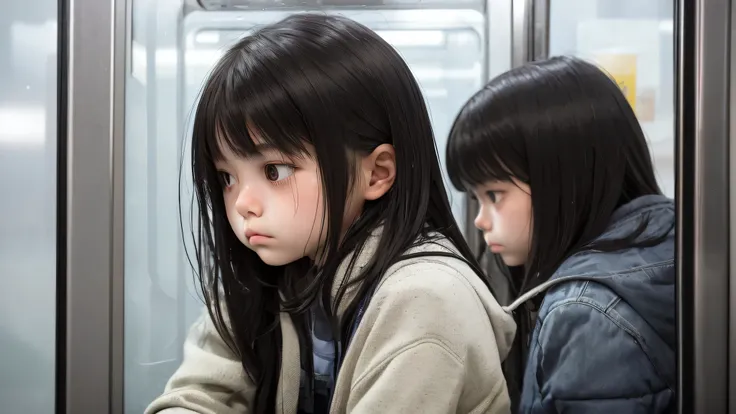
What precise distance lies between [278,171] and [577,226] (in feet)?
1.64

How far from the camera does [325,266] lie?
81cm

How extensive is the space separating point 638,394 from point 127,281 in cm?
70

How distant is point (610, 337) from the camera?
824 mm

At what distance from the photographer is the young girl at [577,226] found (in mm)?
816

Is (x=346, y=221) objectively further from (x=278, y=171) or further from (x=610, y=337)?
(x=610, y=337)

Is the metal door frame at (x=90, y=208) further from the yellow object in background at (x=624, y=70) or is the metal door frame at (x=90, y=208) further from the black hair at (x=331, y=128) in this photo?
the yellow object in background at (x=624, y=70)

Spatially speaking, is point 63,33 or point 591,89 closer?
point 63,33

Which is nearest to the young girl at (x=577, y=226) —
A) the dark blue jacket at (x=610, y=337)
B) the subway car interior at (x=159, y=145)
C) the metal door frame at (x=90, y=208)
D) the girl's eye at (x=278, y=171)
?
the dark blue jacket at (x=610, y=337)

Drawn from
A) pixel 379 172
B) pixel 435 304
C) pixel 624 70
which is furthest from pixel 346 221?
pixel 624 70

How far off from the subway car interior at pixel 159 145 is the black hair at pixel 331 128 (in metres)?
0.18

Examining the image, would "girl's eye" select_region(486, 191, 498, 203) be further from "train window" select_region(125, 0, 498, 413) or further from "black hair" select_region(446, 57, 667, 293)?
"train window" select_region(125, 0, 498, 413)

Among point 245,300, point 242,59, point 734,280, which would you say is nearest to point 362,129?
point 242,59

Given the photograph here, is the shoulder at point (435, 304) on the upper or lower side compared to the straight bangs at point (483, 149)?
lower

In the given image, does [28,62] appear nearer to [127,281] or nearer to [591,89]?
[127,281]
